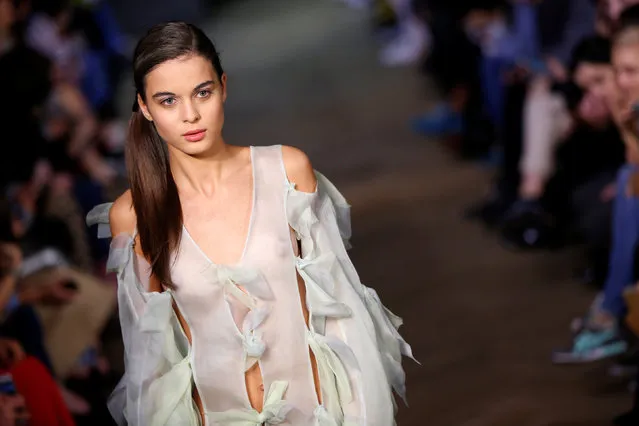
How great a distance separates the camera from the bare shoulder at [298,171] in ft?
7.87

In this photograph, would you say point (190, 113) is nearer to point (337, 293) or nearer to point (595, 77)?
point (337, 293)

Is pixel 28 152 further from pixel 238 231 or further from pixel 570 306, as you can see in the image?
pixel 238 231

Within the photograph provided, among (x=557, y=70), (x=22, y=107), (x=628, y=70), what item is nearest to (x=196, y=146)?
(x=628, y=70)

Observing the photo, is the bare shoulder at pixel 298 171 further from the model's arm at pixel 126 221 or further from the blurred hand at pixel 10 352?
the blurred hand at pixel 10 352

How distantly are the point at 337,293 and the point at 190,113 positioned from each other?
476 mm

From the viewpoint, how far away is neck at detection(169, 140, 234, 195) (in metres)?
2.34

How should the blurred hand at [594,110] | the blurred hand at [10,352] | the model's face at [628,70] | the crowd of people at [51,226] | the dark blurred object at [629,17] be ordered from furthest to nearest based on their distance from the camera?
the blurred hand at [594,110], the dark blurred object at [629,17], the model's face at [628,70], the crowd of people at [51,226], the blurred hand at [10,352]

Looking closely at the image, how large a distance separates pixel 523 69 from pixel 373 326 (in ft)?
11.4

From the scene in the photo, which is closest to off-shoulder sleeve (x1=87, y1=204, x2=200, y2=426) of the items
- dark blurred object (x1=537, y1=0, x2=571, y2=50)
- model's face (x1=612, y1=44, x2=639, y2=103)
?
model's face (x1=612, y1=44, x2=639, y2=103)

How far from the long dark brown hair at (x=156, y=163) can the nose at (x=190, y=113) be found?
0.10m

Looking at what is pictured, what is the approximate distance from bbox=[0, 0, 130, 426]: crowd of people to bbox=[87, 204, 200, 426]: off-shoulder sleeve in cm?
120

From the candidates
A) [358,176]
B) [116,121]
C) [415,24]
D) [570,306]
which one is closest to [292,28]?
[415,24]

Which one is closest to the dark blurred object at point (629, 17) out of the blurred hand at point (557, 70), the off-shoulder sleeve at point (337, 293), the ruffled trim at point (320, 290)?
the blurred hand at point (557, 70)

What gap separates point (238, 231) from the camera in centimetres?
Answer: 236
